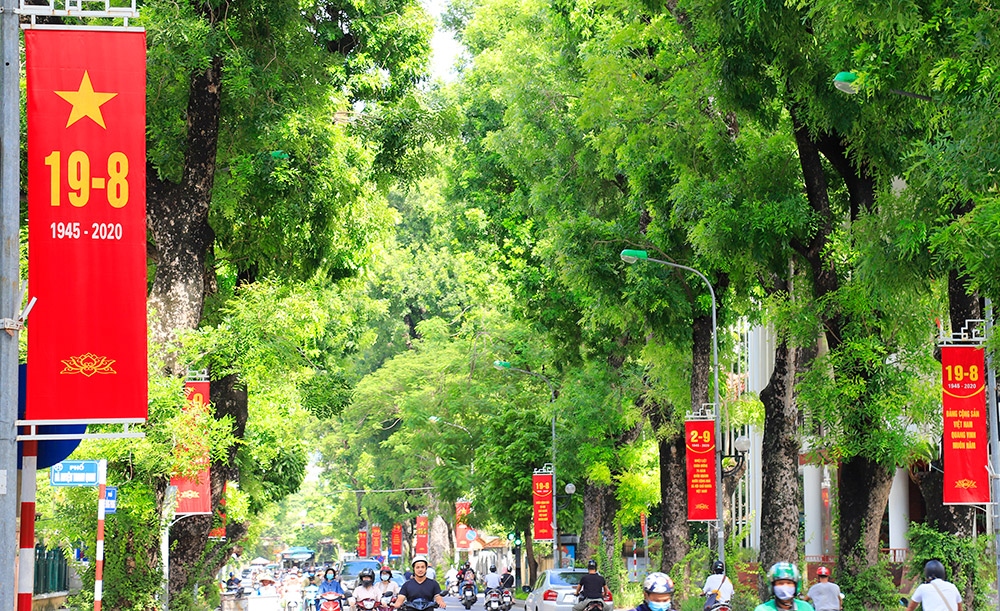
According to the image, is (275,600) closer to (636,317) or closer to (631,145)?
(636,317)

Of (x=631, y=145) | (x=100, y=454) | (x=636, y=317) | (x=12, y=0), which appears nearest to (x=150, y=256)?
(x=100, y=454)

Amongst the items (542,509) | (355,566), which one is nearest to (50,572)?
(355,566)

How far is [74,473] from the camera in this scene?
59.1 ft

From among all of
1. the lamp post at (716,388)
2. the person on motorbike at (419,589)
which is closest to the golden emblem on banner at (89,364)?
the person on motorbike at (419,589)

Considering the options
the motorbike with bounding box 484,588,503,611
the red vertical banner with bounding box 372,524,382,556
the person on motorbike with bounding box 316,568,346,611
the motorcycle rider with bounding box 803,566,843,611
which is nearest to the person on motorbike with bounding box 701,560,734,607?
the motorcycle rider with bounding box 803,566,843,611

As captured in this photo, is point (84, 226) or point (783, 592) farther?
point (84, 226)

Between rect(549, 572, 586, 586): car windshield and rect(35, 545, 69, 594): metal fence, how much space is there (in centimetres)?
1293

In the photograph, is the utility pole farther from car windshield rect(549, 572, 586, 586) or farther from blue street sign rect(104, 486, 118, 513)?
car windshield rect(549, 572, 586, 586)

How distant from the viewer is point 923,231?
1628 cm

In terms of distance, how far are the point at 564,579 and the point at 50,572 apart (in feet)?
48.5

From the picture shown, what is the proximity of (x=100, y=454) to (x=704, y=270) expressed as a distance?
15.0 metres

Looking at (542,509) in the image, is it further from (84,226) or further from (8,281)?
(8,281)

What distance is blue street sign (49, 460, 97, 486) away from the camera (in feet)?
58.5

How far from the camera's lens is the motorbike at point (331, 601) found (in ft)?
91.5
